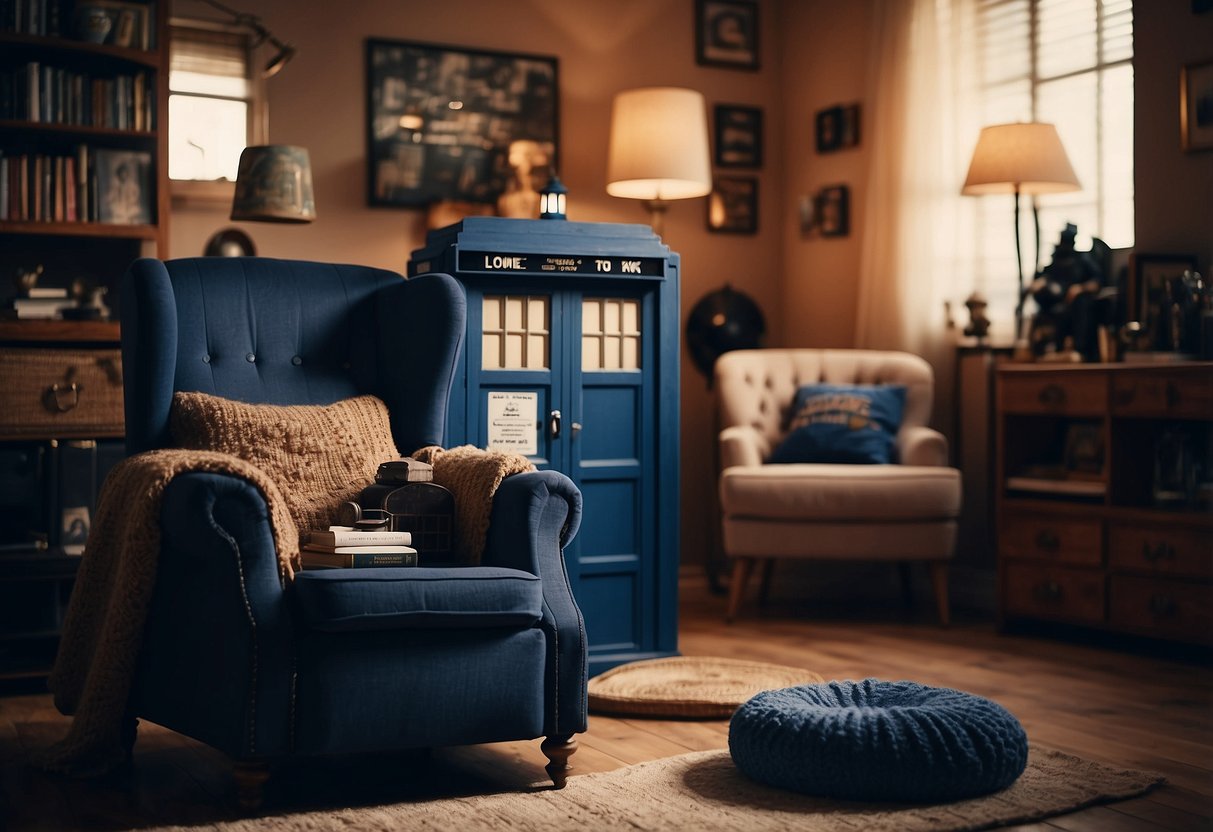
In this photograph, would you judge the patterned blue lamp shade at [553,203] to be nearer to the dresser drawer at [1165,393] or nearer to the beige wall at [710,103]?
the beige wall at [710,103]

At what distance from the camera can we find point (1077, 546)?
162 inches

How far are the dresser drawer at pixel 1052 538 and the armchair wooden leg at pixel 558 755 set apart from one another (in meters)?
2.12

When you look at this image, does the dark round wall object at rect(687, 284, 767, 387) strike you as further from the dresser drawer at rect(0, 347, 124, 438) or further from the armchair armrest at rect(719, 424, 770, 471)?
the dresser drawer at rect(0, 347, 124, 438)

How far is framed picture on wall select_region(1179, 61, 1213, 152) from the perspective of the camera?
4.09 meters

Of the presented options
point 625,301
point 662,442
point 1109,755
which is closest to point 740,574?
point 662,442

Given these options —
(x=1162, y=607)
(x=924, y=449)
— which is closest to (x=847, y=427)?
(x=924, y=449)

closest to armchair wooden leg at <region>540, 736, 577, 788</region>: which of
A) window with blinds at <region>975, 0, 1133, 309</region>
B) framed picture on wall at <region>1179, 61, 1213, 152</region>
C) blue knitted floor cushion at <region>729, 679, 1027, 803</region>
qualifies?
blue knitted floor cushion at <region>729, 679, 1027, 803</region>

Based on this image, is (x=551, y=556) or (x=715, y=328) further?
(x=715, y=328)

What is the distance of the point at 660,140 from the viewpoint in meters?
4.77

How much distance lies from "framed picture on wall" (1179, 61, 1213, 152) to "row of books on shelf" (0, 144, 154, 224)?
3.13 meters

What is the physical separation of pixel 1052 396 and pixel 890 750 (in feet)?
6.89

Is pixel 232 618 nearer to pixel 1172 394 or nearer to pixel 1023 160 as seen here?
pixel 1172 394

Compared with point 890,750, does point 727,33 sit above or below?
above

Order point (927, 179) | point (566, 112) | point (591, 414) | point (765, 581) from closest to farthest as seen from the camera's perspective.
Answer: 1. point (591, 414)
2. point (765, 581)
3. point (927, 179)
4. point (566, 112)
